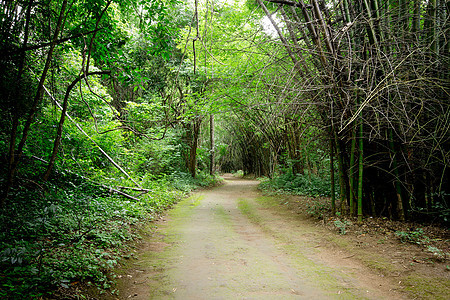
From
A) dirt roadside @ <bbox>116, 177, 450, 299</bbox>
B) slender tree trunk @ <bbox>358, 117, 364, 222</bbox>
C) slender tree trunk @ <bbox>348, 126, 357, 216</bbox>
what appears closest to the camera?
dirt roadside @ <bbox>116, 177, 450, 299</bbox>

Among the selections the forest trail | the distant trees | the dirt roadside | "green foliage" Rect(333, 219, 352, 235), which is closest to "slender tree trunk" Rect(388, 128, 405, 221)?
the distant trees

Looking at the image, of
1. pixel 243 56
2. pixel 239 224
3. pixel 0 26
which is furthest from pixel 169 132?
pixel 0 26

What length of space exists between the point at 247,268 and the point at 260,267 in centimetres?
17

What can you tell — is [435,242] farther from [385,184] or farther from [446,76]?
[446,76]

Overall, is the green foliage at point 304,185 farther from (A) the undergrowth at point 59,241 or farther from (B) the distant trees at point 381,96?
(A) the undergrowth at point 59,241

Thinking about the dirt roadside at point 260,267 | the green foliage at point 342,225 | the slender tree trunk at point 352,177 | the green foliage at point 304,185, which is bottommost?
the dirt roadside at point 260,267

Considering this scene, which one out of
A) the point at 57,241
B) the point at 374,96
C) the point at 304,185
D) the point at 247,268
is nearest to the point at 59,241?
the point at 57,241

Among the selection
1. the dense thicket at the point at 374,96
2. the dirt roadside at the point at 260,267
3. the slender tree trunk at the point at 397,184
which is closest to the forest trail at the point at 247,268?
the dirt roadside at the point at 260,267

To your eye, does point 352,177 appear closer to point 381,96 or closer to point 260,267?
point 381,96

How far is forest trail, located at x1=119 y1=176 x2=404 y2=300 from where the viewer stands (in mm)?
2391

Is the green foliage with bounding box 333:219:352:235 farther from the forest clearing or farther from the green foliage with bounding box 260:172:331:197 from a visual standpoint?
the green foliage with bounding box 260:172:331:197

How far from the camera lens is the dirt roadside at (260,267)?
239 cm

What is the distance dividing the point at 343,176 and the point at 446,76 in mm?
2257

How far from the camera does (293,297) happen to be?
90.0 inches
